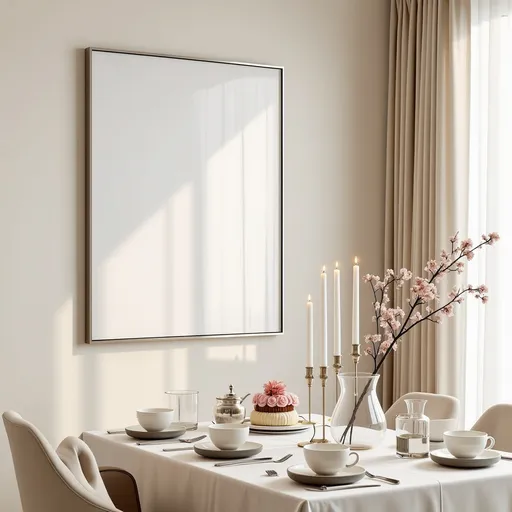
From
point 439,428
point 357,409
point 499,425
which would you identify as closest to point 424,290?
point 357,409

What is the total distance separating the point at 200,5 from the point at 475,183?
1.52 meters

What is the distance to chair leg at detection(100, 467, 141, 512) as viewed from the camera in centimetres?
293

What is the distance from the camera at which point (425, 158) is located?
15.2 feet

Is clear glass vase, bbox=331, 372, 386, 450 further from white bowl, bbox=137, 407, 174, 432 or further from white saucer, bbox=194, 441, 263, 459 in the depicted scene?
white bowl, bbox=137, 407, 174, 432

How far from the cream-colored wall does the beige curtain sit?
0.39ft

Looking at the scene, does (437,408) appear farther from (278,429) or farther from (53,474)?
(53,474)

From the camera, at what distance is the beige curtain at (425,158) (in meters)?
4.49

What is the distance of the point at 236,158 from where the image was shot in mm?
4453

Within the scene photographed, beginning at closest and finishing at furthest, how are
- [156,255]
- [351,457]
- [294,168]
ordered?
[351,457] < [156,255] < [294,168]

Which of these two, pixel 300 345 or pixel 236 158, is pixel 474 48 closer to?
pixel 236 158

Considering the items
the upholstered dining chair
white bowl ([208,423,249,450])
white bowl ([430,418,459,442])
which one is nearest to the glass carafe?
white bowl ([430,418,459,442])

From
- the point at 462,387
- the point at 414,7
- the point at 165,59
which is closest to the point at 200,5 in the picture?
the point at 165,59

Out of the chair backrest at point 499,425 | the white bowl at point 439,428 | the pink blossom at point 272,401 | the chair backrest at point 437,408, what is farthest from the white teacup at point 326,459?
the chair backrest at point 437,408

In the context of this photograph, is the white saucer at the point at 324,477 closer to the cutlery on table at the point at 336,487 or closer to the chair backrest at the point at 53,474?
the cutlery on table at the point at 336,487
